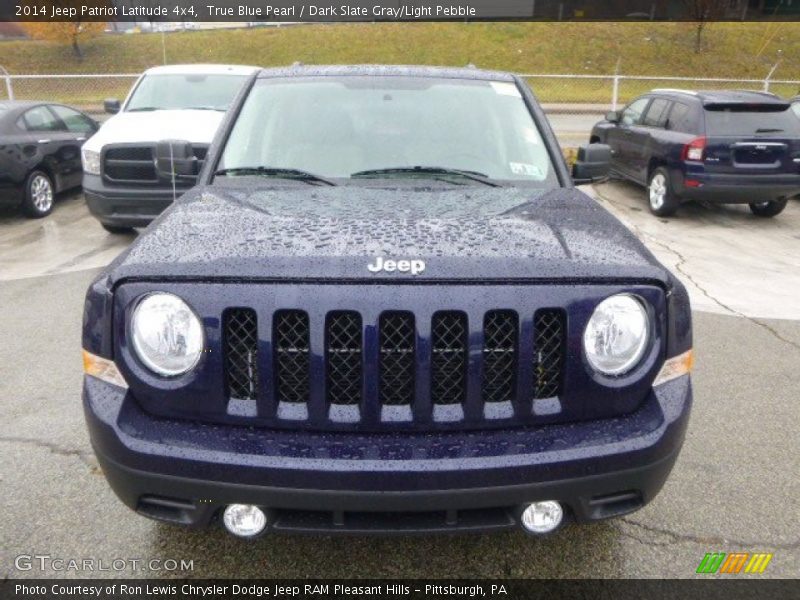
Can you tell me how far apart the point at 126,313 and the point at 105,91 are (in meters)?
21.1

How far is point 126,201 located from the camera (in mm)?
6902

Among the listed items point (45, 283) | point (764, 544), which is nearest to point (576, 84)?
point (45, 283)

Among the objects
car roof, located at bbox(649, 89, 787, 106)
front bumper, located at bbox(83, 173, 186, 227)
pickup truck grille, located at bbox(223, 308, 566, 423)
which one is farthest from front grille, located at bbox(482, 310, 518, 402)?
car roof, located at bbox(649, 89, 787, 106)

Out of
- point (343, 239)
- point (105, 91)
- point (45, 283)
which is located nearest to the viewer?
point (343, 239)

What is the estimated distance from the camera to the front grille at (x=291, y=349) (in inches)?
79.0

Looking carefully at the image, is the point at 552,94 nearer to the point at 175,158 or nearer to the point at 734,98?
the point at 734,98

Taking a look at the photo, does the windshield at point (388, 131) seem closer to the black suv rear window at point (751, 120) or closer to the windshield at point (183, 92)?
the windshield at point (183, 92)

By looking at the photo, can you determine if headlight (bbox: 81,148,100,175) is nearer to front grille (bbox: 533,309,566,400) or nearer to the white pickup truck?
the white pickup truck

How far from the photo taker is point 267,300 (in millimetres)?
1986

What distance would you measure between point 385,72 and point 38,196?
708 cm

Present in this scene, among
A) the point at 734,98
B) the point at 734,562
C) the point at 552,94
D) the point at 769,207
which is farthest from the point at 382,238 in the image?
the point at 552,94

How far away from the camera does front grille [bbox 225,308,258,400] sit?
6.64 ft

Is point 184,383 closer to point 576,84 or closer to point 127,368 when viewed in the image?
point 127,368

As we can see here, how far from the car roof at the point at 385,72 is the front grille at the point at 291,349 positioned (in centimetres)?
205
